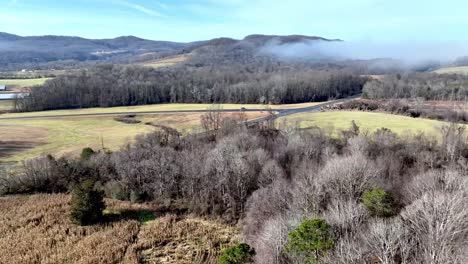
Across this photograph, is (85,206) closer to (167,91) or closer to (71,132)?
(71,132)

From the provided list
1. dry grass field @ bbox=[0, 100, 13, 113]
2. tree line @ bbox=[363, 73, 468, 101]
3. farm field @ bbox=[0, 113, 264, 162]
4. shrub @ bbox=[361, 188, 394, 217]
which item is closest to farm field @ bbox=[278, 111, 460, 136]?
farm field @ bbox=[0, 113, 264, 162]

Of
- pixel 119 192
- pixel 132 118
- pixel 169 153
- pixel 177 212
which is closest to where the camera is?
pixel 177 212

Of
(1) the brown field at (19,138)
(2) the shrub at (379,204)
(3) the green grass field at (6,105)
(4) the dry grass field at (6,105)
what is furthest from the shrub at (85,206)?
(3) the green grass field at (6,105)

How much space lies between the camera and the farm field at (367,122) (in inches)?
2980

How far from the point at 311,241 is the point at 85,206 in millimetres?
26119

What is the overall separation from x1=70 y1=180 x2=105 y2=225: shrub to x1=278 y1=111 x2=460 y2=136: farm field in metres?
47.4

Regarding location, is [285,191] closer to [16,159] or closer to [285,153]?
[285,153]

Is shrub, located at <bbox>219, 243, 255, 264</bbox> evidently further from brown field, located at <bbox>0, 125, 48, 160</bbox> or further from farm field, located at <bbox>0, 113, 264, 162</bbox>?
brown field, located at <bbox>0, 125, 48, 160</bbox>

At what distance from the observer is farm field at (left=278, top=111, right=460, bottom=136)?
75.7 metres

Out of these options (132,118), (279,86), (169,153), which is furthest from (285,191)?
(279,86)

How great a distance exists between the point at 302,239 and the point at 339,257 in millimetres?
2298

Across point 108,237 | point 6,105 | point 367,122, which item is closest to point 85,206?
point 108,237

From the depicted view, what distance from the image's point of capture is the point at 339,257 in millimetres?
21781

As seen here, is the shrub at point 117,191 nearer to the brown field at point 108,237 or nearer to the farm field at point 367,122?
the brown field at point 108,237
